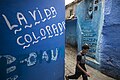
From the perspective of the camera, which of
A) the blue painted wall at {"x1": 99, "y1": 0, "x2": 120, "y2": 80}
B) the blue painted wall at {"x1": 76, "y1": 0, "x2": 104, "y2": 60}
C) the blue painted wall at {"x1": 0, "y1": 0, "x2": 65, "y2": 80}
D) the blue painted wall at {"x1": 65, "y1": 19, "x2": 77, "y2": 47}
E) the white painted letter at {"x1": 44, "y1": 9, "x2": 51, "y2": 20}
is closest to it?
the blue painted wall at {"x1": 0, "y1": 0, "x2": 65, "y2": 80}

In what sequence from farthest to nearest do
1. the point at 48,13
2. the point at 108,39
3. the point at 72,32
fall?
the point at 72,32 → the point at 108,39 → the point at 48,13

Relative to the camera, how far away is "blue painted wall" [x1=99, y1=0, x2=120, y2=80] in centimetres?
750

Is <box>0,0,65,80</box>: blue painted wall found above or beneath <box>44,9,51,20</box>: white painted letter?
beneath

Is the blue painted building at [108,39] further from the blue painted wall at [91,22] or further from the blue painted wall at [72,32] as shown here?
A: the blue painted wall at [72,32]

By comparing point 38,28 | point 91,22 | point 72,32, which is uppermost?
point 38,28

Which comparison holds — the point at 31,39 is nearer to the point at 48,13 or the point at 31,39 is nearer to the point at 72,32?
the point at 48,13

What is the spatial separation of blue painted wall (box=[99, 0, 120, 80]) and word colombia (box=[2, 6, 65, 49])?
3.42m

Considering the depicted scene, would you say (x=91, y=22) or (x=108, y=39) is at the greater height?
(x=91, y=22)

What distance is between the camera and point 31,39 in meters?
4.30

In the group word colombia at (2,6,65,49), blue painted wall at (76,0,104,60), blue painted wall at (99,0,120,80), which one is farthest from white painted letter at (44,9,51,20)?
blue painted wall at (76,0,104,60)

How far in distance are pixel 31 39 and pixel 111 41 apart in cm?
449

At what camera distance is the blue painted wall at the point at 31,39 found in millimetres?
3994

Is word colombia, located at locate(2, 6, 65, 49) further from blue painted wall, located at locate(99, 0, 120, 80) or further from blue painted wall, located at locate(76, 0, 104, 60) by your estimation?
blue painted wall, located at locate(76, 0, 104, 60)

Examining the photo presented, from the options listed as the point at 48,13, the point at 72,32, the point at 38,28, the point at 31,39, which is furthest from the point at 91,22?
the point at 31,39
